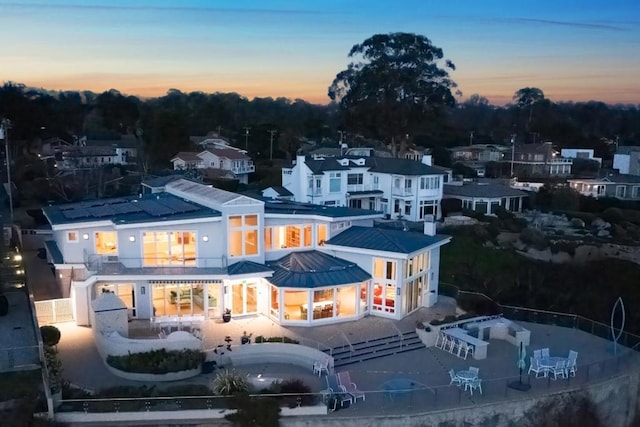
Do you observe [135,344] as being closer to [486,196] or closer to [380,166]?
[380,166]

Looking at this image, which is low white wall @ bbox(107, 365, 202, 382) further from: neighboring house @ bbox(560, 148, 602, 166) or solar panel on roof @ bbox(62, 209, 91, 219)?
neighboring house @ bbox(560, 148, 602, 166)

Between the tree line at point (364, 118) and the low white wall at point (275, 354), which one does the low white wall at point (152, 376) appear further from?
the tree line at point (364, 118)

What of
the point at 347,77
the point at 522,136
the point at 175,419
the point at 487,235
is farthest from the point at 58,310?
the point at 522,136

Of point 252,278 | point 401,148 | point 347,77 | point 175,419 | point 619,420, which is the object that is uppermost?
point 347,77

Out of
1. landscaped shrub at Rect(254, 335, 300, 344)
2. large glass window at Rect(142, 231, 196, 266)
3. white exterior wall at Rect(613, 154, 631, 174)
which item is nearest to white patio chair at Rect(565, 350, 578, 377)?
landscaped shrub at Rect(254, 335, 300, 344)

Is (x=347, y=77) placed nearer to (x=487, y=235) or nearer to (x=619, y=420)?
(x=487, y=235)

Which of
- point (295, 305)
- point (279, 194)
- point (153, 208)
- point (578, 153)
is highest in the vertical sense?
point (578, 153)

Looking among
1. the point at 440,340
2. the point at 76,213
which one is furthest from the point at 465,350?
the point at 76,213
